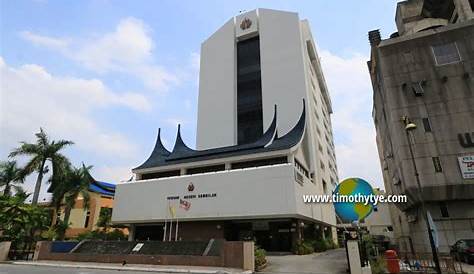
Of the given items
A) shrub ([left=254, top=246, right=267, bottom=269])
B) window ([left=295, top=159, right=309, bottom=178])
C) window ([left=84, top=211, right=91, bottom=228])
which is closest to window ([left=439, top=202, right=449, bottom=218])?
window ([left=295, top=159, right=309, bottom=178])

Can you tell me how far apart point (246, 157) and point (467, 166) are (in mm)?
20282

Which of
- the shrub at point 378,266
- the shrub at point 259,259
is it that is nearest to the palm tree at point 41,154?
the shrub at point 259,259

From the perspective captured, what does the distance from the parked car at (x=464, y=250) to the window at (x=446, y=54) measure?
50.3 ft

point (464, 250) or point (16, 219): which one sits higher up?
point (16, 219)

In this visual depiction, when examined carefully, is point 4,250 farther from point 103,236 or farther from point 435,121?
point 435,121

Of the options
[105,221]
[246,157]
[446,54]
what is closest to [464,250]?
[446,54]

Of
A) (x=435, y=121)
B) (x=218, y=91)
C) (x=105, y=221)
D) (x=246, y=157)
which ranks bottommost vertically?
(x=105, y=221)

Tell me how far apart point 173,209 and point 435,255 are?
2493cm

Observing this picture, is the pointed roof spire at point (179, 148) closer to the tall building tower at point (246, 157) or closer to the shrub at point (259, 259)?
the tall building tower at point (246, 157)

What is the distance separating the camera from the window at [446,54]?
25.8 m

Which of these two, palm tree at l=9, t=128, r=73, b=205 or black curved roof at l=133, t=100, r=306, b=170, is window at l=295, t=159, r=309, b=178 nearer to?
black curved roof at l=133, t=100, r=306, b=170

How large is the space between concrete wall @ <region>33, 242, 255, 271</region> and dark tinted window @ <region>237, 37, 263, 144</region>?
29870 mm

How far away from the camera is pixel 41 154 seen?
3350cm

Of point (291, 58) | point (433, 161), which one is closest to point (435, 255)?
point (433, 161)
